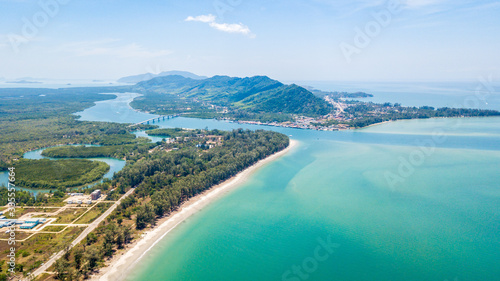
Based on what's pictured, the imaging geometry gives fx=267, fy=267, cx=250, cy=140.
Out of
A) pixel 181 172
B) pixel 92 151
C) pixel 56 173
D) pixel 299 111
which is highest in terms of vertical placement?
pixel 299 111

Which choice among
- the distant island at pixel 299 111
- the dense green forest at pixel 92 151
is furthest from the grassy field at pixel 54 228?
the distant island at pixel 299 111

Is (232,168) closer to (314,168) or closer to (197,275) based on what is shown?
(314,168)

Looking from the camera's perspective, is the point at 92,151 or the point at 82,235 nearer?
the point at 82,235

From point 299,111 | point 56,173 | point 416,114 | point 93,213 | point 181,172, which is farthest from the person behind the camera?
point 299,111

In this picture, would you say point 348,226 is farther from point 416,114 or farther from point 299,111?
point 416,114

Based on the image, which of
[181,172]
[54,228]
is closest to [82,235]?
[54,228]

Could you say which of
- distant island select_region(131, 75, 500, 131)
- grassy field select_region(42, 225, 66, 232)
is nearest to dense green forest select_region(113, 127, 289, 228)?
grassy field select_region(42, 225, 66, 232)

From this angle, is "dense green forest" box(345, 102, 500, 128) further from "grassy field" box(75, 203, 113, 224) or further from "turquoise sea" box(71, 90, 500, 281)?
"grassy field" box(75, 203, 113, 224)

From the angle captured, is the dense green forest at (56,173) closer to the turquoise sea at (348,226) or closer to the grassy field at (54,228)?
the grassy field at (54,228)
